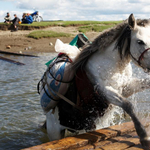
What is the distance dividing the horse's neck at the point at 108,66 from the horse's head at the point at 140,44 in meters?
0.21

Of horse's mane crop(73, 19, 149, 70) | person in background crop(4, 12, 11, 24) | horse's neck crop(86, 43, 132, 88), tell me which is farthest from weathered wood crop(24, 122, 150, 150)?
person in background crop(4, 12, 11, 24)

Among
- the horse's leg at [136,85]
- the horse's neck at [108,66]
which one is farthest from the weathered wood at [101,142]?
the horse's neck at [108,66]

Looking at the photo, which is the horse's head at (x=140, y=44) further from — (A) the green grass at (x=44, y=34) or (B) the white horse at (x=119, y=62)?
(A) the green grass at (x=44, y=34)

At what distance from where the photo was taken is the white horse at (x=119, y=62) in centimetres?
308

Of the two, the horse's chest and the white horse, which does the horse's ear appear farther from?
the horse's chest

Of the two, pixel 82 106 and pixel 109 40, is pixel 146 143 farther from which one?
pixel 109 40

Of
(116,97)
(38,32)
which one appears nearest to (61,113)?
(116,97)

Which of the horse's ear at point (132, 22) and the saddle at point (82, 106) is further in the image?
the saddle at point (82, 106)

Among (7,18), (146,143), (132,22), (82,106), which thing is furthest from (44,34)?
(146,143)

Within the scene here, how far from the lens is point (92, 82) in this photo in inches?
137

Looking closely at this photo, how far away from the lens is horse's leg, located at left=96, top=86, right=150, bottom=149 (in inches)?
123

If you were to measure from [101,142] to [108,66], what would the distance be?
90cm

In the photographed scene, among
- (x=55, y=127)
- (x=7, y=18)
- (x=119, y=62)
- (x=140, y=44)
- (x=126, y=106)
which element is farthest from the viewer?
(x=7, y=18)

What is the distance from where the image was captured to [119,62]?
3.29 metres
